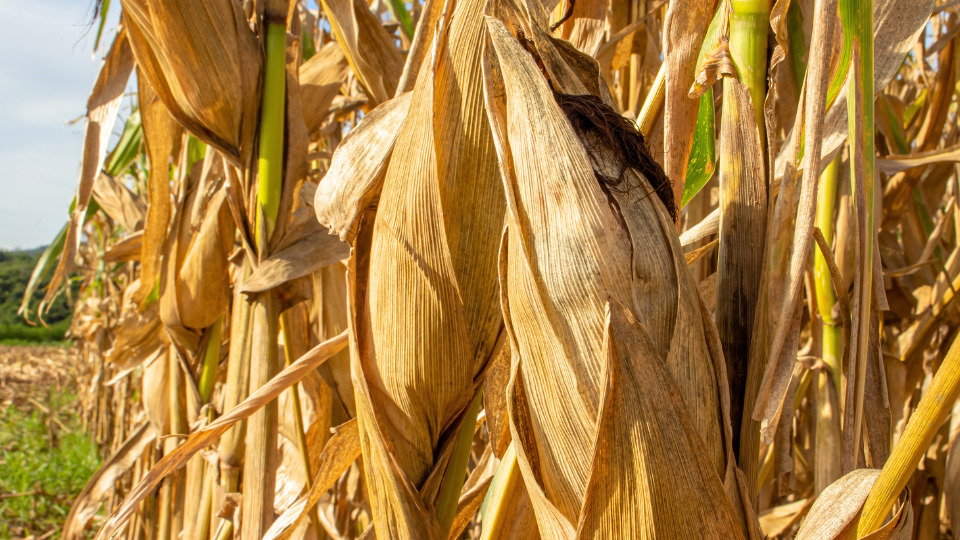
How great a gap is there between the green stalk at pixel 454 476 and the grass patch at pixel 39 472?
10.1ft

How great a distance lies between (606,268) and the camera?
28 cm

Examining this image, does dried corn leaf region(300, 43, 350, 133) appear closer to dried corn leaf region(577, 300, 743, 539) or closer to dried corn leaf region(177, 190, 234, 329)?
dried corn leaf region(177, 190, 234, 329)

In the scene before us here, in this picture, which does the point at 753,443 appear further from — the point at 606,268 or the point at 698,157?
the point at 698,157

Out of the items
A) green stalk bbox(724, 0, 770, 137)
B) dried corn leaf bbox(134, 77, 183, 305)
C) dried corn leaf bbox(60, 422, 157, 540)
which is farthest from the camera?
dried corn leaf bbox(60, 422, 157, 540)

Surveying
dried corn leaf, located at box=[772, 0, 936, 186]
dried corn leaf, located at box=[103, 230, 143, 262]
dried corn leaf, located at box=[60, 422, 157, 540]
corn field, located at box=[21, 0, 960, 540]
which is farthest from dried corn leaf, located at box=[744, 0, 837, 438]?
dried corn leaf, located at box=[103, 230, 143, 262]

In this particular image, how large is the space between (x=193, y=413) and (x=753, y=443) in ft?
3.06

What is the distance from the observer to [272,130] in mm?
698

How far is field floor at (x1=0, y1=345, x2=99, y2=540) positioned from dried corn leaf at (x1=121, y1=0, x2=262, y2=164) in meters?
2.33

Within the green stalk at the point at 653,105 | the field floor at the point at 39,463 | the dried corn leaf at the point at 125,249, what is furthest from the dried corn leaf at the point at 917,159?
the field floor at the point at 39,463

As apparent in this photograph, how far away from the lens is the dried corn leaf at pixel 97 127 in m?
0.80

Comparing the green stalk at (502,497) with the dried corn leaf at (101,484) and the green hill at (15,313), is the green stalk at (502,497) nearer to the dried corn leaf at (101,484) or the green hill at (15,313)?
the dried corn leaf at (101,484)

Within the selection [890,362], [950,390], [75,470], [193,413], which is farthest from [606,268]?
[75,470]

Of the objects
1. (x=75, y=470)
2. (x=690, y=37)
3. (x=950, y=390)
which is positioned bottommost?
(x=75, y=470)

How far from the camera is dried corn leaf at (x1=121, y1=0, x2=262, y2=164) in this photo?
26.2 inches
